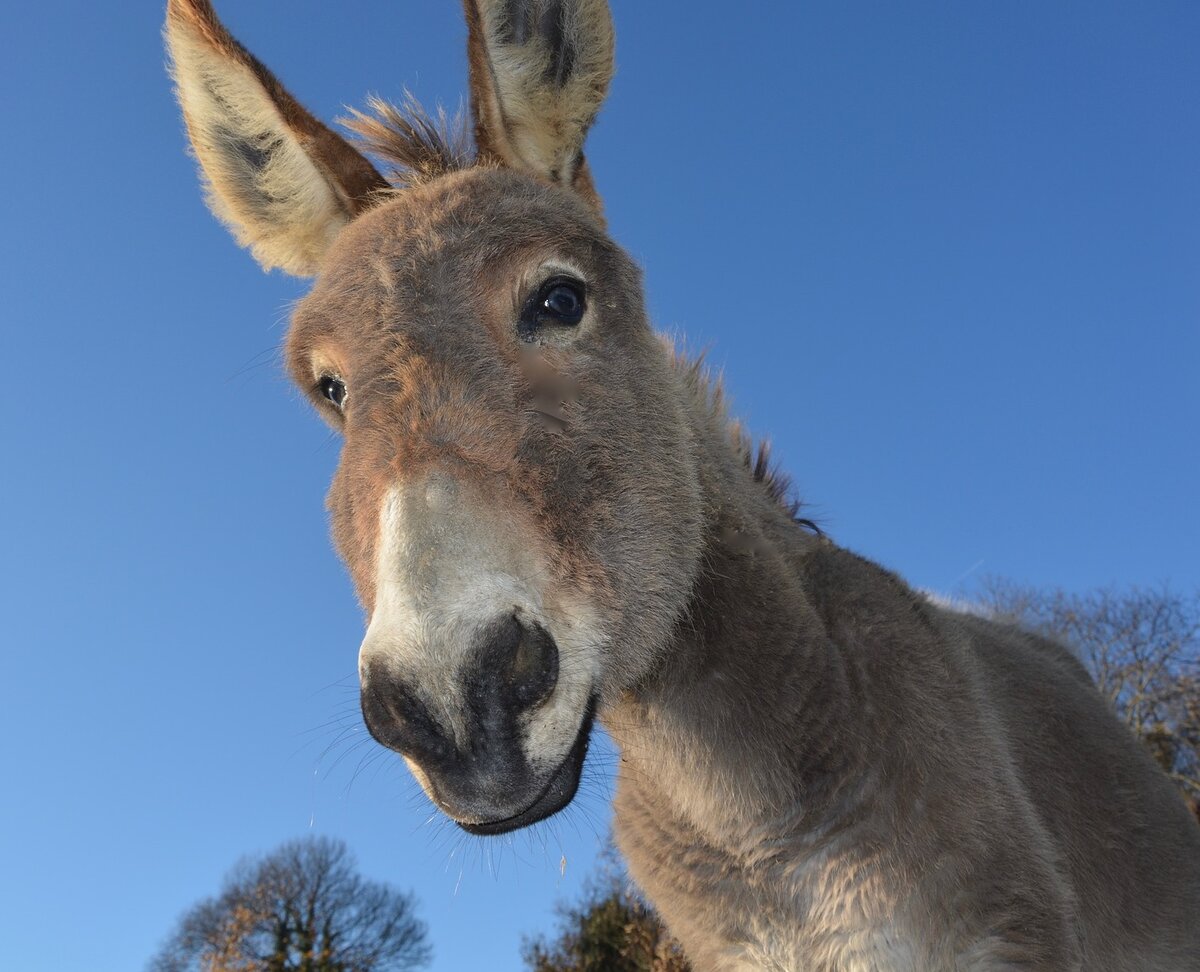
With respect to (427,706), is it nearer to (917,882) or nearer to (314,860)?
(917,882)

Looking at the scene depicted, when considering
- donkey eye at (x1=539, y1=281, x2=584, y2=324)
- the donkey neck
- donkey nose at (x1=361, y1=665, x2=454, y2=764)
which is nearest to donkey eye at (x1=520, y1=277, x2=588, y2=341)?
donkey eye at (x1=539, y1=281, x2=584, y2=324)

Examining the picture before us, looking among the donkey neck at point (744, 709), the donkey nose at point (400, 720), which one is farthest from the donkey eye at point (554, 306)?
the donkey nose at point (400, 720)

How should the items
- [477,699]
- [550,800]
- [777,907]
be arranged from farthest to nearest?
[777,907], [550,800], [477,699]

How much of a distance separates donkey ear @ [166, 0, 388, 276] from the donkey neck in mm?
2155

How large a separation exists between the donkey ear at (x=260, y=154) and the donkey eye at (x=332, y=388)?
37.7 inches

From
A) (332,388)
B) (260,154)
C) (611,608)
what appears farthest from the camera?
(260,154)

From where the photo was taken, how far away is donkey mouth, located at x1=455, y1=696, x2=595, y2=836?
2057 millimetres

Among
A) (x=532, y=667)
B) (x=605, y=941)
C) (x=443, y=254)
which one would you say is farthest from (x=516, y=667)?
(x=605, y=941)

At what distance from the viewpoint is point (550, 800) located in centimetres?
212

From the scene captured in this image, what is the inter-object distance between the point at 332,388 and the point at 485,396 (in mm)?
934

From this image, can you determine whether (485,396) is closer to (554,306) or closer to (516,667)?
(554,306)

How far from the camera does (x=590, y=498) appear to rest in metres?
2.39

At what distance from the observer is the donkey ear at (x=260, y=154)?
3.46 m

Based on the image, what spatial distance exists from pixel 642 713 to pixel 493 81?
238cm
